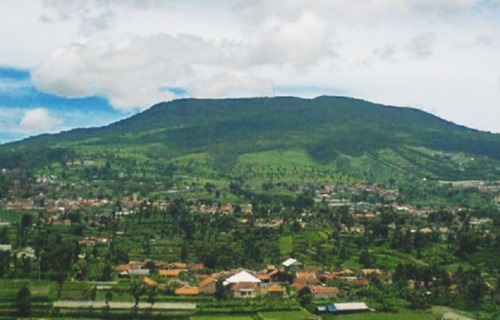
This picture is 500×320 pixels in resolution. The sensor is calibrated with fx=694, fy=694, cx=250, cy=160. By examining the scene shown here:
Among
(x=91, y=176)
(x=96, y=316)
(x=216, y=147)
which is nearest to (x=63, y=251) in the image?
(x=96, y=316)

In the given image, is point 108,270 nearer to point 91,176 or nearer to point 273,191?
point 273,191

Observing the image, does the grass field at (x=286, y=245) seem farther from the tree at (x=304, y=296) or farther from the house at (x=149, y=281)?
the house at (x=149, y=281)

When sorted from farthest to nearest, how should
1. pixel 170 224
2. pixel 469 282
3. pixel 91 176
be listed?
pixel 91 176 → pixel 170 224 → pixel 469 282

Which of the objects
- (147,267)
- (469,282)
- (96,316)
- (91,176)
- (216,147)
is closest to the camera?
(96,316)

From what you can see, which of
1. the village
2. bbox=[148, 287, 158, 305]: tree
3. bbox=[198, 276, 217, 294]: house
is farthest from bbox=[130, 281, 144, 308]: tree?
bbox=[198, 276, 217, 294]: house

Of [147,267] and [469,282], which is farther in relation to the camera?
[147,267]

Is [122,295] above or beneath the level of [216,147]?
beneath

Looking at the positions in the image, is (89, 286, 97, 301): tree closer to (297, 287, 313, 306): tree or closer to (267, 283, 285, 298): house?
(267, 283, 285, 298): house
